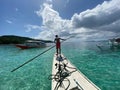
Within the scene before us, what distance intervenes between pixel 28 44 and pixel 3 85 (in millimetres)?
35473

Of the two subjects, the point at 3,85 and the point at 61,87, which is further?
the point at 3,85

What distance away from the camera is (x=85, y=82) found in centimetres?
563

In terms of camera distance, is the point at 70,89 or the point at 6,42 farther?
the point at 6,42

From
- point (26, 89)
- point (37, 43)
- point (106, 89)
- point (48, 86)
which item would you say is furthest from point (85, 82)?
point (37, 43)

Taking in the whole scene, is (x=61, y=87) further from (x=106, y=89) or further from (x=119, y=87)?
(x=119, y=87)

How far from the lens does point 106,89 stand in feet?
21.8

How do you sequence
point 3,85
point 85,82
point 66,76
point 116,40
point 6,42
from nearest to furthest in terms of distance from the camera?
point 85,82 < point 66,76 < point 3,85 < point 116,40 < point 6,42

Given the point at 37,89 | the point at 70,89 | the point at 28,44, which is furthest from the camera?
the point at 28,44

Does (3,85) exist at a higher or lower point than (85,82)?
lower

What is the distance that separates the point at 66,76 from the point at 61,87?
113cm

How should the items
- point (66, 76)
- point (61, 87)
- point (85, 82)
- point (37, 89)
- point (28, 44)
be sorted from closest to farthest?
point (61, 87) < point (85, 82) < point (66, 76) < point (37, 89) < point (28, 44)

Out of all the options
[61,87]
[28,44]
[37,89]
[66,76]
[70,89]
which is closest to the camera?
[70,89]

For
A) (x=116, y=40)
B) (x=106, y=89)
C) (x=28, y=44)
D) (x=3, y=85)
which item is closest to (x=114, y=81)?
(x=106, y=89)

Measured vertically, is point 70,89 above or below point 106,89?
above
